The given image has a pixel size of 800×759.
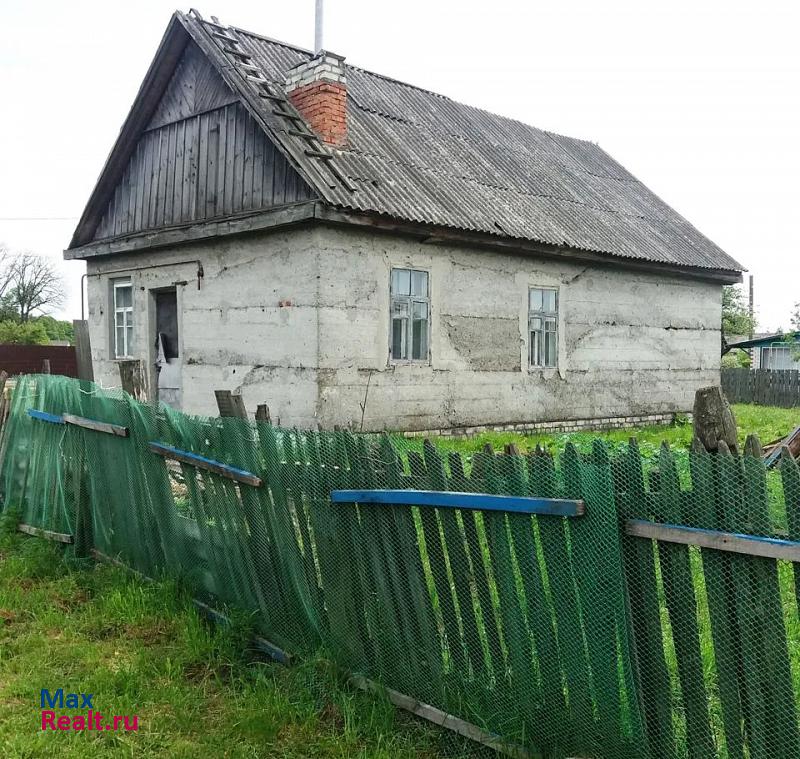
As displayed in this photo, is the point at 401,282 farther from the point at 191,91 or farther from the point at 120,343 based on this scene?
the point at 120,343

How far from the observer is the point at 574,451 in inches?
120

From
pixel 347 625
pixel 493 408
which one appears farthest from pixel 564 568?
pixel 493 408

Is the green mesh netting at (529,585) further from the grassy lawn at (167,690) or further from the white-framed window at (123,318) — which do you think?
the white-framed window at (123,318)

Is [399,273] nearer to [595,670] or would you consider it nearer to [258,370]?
[258,370]

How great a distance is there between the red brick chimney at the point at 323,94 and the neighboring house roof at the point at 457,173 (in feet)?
1.13

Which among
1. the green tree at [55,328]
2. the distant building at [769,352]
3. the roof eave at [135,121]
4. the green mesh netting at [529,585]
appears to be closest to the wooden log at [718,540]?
the green mesh netting at [529,585]

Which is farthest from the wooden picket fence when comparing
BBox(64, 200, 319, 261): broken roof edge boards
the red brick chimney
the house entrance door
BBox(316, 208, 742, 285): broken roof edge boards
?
BBox(64, 200, 319, 261): broken roof edge boards

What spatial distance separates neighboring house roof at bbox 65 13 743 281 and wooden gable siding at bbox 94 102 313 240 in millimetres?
410

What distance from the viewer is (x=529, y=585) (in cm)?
324

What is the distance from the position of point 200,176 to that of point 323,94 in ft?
7.90

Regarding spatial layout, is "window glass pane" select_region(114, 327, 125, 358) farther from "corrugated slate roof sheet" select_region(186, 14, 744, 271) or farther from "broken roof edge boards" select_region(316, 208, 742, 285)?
"broken roof edge boards" select_region(316, 208, 742, 285)

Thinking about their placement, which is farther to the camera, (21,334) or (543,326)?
(21,334)

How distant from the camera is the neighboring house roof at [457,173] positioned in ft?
36.8

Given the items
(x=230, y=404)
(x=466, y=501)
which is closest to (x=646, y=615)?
(x=466, y=501)
